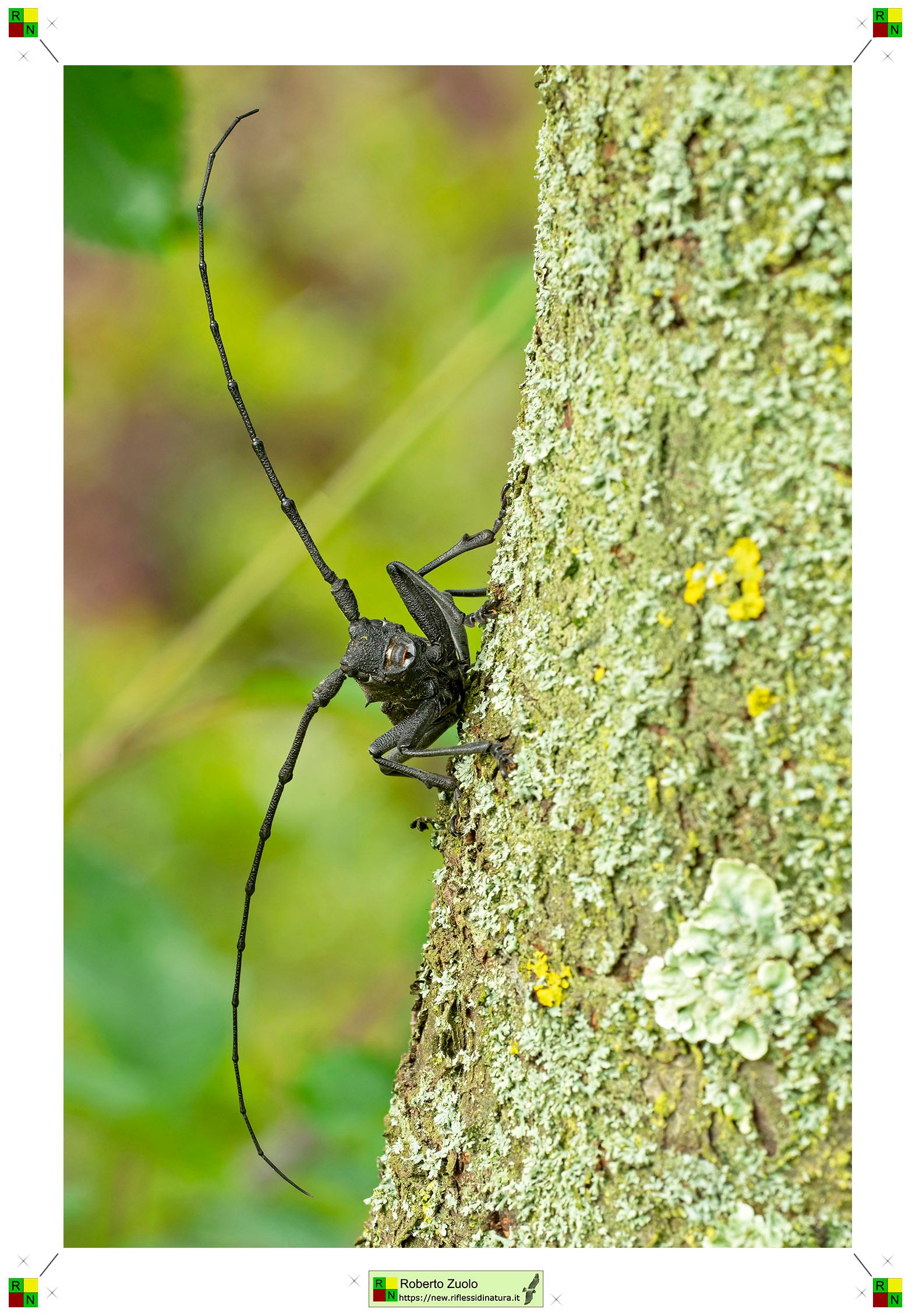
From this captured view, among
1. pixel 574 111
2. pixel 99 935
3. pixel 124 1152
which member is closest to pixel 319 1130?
pixel 124 1152

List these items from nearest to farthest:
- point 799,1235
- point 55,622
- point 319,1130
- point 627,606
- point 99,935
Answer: point 799,1235, point 627,606, point 55,622, point 99,935, point 319,1130

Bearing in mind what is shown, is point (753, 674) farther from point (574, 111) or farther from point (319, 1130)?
point (319, 1130)

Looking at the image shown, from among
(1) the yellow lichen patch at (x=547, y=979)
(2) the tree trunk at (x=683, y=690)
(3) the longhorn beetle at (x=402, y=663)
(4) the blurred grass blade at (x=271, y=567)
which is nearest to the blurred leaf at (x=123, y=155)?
(3) the longhorn beetle at (x=402, y=663)

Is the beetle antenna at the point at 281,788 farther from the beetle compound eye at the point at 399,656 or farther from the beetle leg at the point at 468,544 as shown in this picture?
the beetle leg at the point at 468,544

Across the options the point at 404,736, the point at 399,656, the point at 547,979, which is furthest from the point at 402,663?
the point at 547,979

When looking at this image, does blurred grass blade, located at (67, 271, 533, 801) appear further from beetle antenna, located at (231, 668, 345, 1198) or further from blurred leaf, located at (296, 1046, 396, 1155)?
blurred leaf, located at (296, 1046, 396, 1155)

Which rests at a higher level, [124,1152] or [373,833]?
[373,833]

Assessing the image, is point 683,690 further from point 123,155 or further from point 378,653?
point 123,155
